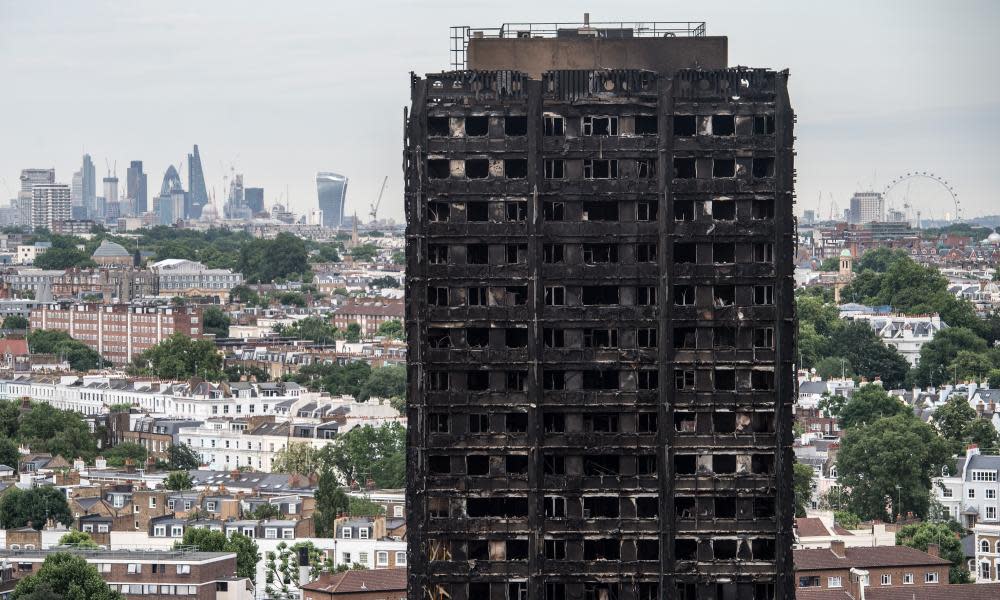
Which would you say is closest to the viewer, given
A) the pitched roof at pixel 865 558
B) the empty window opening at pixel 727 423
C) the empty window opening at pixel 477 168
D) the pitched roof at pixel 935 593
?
the empty window opening at pixel 727 423

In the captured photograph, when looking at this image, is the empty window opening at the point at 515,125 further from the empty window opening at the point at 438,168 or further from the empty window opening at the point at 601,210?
the empty window opening at the point at 601,210

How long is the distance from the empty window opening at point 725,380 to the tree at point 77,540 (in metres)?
69.0

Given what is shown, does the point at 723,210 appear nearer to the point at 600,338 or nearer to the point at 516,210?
the point at 600,338

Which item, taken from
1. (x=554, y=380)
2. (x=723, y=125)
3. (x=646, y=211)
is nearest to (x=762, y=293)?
(x=646, y=211)

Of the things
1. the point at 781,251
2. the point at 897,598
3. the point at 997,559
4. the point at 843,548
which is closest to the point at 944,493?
the point at 997,559

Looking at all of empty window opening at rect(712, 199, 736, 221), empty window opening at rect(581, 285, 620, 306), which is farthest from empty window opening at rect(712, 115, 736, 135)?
empty window opening at rect(581, 285, 620, 306)

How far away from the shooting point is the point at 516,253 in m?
88.4

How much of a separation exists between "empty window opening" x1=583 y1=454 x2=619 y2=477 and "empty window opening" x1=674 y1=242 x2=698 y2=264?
624 centimetres

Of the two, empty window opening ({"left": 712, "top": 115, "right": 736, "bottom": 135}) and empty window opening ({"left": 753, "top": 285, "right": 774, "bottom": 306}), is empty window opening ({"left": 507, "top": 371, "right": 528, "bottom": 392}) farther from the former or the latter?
empty window opening ({"left": 712, "top": 115, "right": 736, "bottom": 135})

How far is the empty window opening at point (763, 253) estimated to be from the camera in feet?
290

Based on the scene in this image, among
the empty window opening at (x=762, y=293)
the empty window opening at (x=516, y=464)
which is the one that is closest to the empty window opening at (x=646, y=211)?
the empty window opening at (x=762, y=293)

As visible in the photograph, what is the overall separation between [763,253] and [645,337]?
4352 mm

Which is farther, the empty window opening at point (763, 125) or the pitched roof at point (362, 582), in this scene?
the pitched roof at point (362, 582)

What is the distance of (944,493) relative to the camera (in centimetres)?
18712
